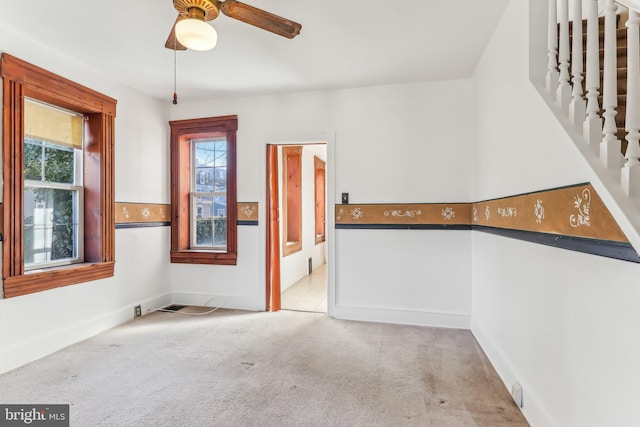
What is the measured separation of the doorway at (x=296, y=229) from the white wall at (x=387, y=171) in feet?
0.42

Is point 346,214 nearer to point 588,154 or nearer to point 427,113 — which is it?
point 427,113

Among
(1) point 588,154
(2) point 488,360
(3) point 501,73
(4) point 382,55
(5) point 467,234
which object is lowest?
(2) point 488,360

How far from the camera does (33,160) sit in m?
2.64

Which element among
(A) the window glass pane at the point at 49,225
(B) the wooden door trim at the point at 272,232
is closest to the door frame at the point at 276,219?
(B) the wooden door trim at the point at 272,232

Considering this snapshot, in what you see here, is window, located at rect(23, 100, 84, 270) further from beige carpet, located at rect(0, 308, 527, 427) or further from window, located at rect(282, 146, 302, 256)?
window, located at rect(282, 146, 302, 256)

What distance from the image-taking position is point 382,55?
8.93ft

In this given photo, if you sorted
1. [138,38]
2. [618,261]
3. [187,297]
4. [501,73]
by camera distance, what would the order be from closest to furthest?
[618,261] < [501,73] < [138,38] < [187,297]

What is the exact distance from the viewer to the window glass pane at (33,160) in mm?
2586

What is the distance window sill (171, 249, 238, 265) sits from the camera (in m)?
3.79

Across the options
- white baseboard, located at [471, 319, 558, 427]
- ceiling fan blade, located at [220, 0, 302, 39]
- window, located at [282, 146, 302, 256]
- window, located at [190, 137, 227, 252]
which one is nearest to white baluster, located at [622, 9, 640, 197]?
white baseboard, located at [471, 319, 558, 427]

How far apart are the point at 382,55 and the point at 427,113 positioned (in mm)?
863

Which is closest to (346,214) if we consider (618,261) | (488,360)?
(488,360)

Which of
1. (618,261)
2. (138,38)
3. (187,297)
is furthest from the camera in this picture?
(187,297)

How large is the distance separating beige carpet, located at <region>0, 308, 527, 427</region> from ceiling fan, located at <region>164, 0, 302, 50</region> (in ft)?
6.55
